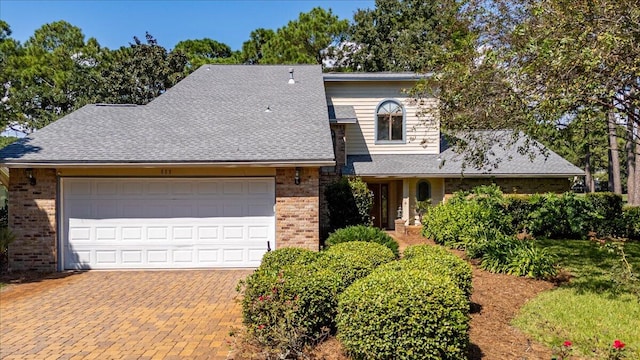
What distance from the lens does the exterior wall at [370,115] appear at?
54.1 ft

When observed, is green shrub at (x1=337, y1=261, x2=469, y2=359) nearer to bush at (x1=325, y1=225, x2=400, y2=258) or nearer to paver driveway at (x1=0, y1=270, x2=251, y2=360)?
paver driveway at (x1=0, y1=270, x2=251, y2=360)

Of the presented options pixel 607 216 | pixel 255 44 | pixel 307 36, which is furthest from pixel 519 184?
pixel 255 44

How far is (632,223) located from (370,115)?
10058 millimetres

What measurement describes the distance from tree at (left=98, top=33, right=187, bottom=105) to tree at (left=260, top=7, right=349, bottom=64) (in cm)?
603

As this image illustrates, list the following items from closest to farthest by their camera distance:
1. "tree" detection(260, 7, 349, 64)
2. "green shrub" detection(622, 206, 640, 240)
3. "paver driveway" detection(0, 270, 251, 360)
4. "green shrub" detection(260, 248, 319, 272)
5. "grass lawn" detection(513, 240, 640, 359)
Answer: "grass lawn" detection(513, 240, 640, 359), "paver driveway" detection(0, 270, 251, 360), "green shrub" detection(260, 248, 319, 272), "green shrub" detection(622, 206, 640, 240), "tree" detection(260, 7, 349, 64)

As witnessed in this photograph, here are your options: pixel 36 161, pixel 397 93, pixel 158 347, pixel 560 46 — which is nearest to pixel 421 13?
pixel 397 93

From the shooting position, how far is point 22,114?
2745 cm

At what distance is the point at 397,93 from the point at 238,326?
42.4 feet

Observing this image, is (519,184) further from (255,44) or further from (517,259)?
(255,44)

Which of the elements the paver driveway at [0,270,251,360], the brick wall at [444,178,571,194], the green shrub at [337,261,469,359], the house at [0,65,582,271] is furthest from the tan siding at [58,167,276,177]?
the brick wall at [444,178,571,194]

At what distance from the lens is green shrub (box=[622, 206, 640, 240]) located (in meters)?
13.3

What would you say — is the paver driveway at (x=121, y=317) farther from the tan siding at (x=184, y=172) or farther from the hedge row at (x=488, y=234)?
the hedge row at (x=488, y=234)

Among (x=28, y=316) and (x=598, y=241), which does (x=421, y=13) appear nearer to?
(x=598, y=241)

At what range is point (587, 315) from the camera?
586cm
